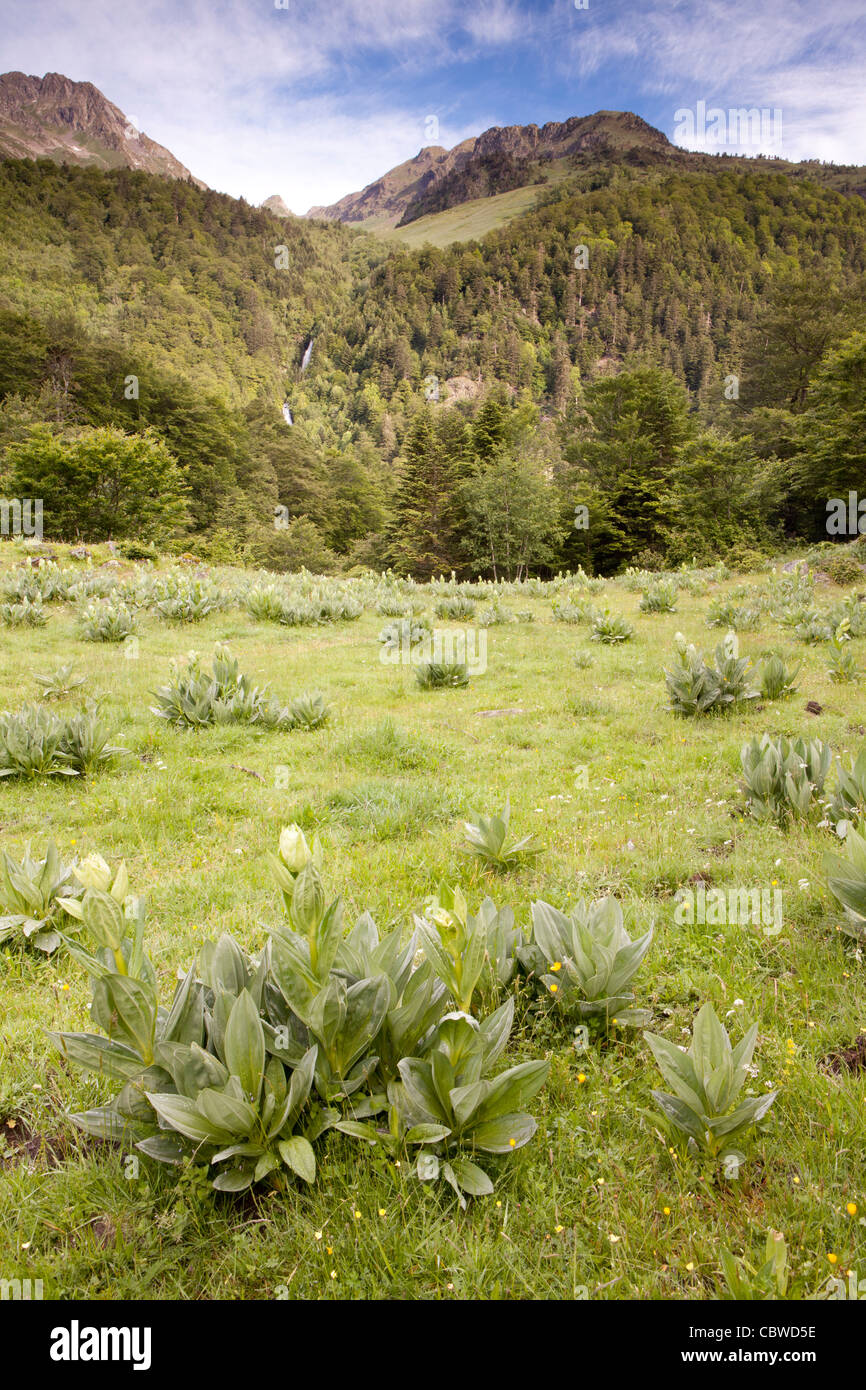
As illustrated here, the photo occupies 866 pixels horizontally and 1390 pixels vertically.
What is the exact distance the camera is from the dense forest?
3281 centimetres

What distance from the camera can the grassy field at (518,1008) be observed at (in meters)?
1.53

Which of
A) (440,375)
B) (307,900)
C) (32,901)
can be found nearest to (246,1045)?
(307,900)

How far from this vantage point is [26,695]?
763cm

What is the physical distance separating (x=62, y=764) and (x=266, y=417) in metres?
77.1

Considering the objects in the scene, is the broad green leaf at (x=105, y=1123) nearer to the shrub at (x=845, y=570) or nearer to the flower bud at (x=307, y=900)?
the flower bud at (x=307, y=900)

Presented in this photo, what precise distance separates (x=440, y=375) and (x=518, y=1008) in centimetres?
12994

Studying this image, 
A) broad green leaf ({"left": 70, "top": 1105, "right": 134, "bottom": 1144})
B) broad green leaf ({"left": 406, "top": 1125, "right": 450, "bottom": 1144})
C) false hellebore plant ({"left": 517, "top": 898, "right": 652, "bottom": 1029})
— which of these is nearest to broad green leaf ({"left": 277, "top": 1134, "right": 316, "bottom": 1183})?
broad green leaf ({"left": 406, "top": 1125, "right": 450, "bottom": 1144})

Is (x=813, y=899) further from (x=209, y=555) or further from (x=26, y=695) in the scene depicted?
(x=209, y=555)

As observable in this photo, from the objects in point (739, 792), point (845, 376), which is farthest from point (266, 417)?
point (739, 792)

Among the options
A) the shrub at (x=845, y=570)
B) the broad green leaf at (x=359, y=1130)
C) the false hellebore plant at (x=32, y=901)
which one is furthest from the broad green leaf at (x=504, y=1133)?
the shrub at (x=845, y=570)

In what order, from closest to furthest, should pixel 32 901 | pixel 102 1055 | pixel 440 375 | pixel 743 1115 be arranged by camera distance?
pixel 743 1115, pixel 102 1055, pixel 32 901, pixel 440 375

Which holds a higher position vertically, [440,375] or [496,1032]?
→ [440,375]

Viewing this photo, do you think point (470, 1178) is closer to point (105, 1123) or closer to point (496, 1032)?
point (496, 1032)

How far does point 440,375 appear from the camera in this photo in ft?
383
